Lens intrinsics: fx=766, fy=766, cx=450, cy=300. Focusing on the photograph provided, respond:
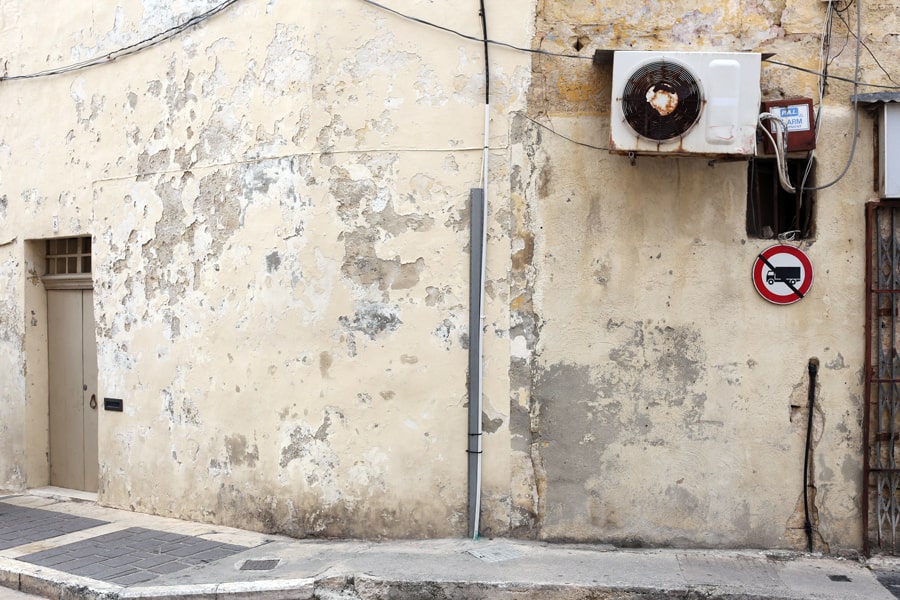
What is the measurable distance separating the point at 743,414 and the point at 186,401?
455cm

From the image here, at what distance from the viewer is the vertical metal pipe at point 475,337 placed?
581 centimetres

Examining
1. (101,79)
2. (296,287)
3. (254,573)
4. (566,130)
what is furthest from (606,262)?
(101,79)

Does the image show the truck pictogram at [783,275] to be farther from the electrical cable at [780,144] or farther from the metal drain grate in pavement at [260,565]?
the metal drain grate in pavement at [260,565]

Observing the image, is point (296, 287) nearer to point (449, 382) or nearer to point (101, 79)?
point (449, 382)

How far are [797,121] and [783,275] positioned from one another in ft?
3.69

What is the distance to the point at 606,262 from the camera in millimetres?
5828

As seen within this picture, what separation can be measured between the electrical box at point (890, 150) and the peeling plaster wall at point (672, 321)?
0.12m

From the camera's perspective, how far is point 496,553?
18.1 ft

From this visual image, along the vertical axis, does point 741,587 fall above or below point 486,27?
below

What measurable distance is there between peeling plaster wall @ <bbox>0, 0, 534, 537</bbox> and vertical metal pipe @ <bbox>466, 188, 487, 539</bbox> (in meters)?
0.08

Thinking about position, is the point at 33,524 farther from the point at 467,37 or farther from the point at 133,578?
the point at 467,37

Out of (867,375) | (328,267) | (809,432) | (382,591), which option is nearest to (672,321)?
(809,432)

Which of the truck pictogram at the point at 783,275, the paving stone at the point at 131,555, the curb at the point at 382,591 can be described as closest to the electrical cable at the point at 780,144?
the truck pictogram at the point at 783,275

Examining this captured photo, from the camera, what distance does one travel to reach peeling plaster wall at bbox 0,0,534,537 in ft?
19.3
